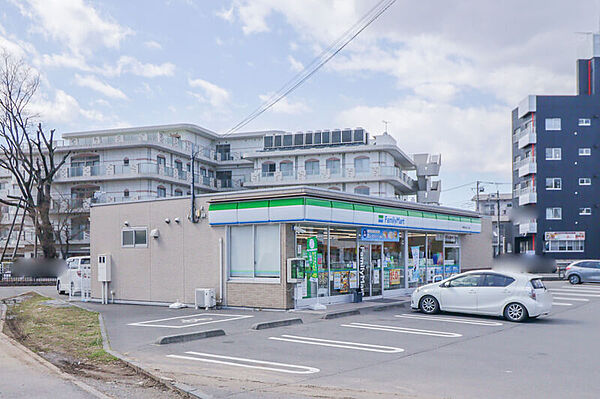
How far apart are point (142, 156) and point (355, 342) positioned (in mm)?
46403

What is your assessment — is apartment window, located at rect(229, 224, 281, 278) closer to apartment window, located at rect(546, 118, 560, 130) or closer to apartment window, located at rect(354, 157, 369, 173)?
apartment window, located at rect(354, 157, 369, 173)

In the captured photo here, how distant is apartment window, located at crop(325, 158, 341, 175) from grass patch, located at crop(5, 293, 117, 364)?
3708 cm

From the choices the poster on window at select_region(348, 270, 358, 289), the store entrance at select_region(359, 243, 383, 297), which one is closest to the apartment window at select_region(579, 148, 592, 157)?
the store entrance at select_region(359, 243, 383, 297)

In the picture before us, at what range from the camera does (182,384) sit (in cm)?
859

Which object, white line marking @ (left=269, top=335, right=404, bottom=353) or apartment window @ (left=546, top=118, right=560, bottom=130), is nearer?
white line marking @ (left=269, top=335, right=404, bottom=353)

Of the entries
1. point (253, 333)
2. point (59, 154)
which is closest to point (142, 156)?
point (59, 154)

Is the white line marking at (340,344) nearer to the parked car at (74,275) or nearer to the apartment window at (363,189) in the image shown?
the parked car at (74,275)

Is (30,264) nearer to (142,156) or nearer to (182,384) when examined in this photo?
(142,156)

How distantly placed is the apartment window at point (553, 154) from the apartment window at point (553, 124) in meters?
2.12

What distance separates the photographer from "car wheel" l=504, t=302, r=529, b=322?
1600 centimetres

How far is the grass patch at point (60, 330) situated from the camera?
11952 mm

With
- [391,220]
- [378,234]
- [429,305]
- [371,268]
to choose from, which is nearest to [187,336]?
[429,305]

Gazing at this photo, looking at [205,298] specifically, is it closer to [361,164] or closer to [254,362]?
[254,362]

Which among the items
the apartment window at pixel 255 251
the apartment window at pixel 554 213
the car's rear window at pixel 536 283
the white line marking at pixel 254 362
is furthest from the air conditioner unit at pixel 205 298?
the apartment window at pixel 554 213
